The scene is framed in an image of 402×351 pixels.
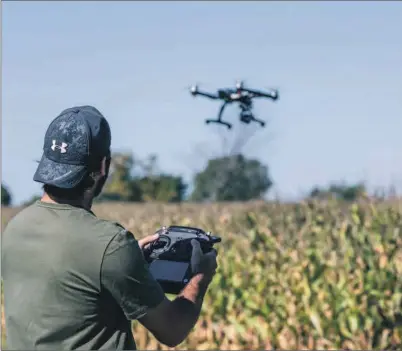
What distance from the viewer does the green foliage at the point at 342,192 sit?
282 inches

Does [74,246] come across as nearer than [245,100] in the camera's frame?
Yes

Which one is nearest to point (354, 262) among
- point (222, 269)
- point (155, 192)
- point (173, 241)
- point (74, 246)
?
point (222, 269)

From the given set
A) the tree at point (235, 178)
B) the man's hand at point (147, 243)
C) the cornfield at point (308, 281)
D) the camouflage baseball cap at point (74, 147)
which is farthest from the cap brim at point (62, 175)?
the cornfield at point (308, 281)

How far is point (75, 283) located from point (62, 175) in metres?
0.37

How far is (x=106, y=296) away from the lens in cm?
279

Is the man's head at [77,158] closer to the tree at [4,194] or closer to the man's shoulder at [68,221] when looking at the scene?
the man's shoulder at [68,221]

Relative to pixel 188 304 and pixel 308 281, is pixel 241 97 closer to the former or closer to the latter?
pixel 188 304

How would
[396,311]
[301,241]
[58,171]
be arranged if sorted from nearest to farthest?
[58,171]
[396,311]
[301,241]

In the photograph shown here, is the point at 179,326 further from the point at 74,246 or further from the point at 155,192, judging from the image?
the point at 155,192

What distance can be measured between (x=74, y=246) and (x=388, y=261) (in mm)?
4235

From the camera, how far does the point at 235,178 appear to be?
5.92 metres

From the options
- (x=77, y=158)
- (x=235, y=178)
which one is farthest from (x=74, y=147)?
(x=235, y=178)

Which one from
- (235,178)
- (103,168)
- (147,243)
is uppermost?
(235,178)

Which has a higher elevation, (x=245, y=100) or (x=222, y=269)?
(x=245, y=100)
